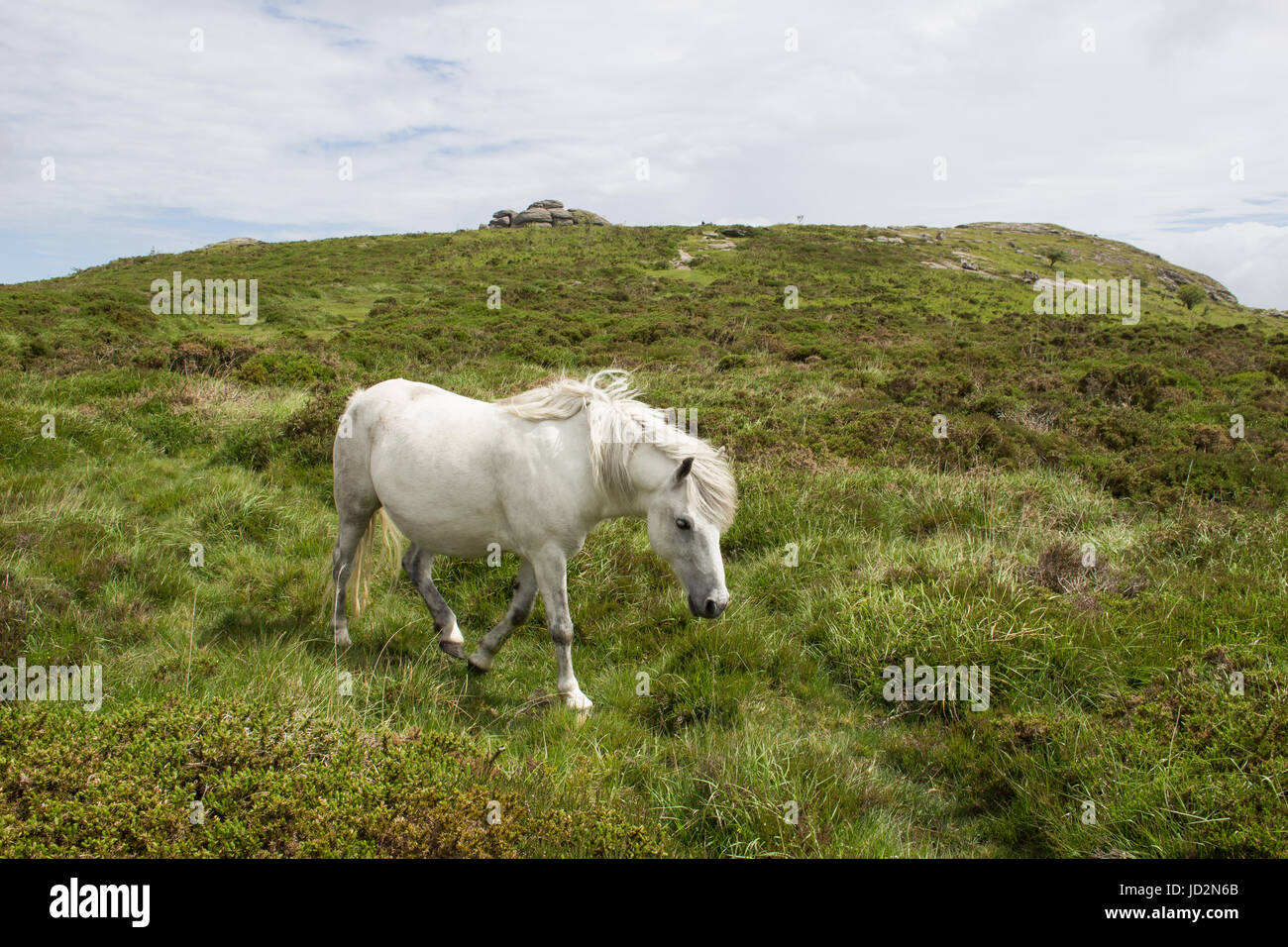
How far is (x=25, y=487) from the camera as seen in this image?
6094mm

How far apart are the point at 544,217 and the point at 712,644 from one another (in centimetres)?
8110

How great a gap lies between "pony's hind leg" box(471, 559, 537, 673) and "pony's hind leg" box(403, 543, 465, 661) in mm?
184

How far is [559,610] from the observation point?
408 centimetres

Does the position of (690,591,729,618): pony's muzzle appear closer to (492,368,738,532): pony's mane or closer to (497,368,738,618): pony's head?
(497,368,738,618): pony's head

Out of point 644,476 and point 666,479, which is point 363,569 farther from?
point 666,479

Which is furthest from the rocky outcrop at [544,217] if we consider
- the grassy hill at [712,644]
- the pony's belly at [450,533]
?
the pony's belly at [450,533]

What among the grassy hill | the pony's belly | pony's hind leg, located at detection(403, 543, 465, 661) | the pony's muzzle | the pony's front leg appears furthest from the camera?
pony's hind leg, located at detection(403, 543, 465, 661)

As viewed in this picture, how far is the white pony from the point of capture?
3814mm

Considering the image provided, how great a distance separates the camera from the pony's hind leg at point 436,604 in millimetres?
4539

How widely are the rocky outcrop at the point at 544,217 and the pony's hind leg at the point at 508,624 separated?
77.2 metres

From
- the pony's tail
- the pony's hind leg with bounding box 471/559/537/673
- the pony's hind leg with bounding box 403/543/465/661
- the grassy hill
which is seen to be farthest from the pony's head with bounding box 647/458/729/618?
the pony's tail

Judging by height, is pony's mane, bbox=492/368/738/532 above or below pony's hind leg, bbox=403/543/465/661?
above
